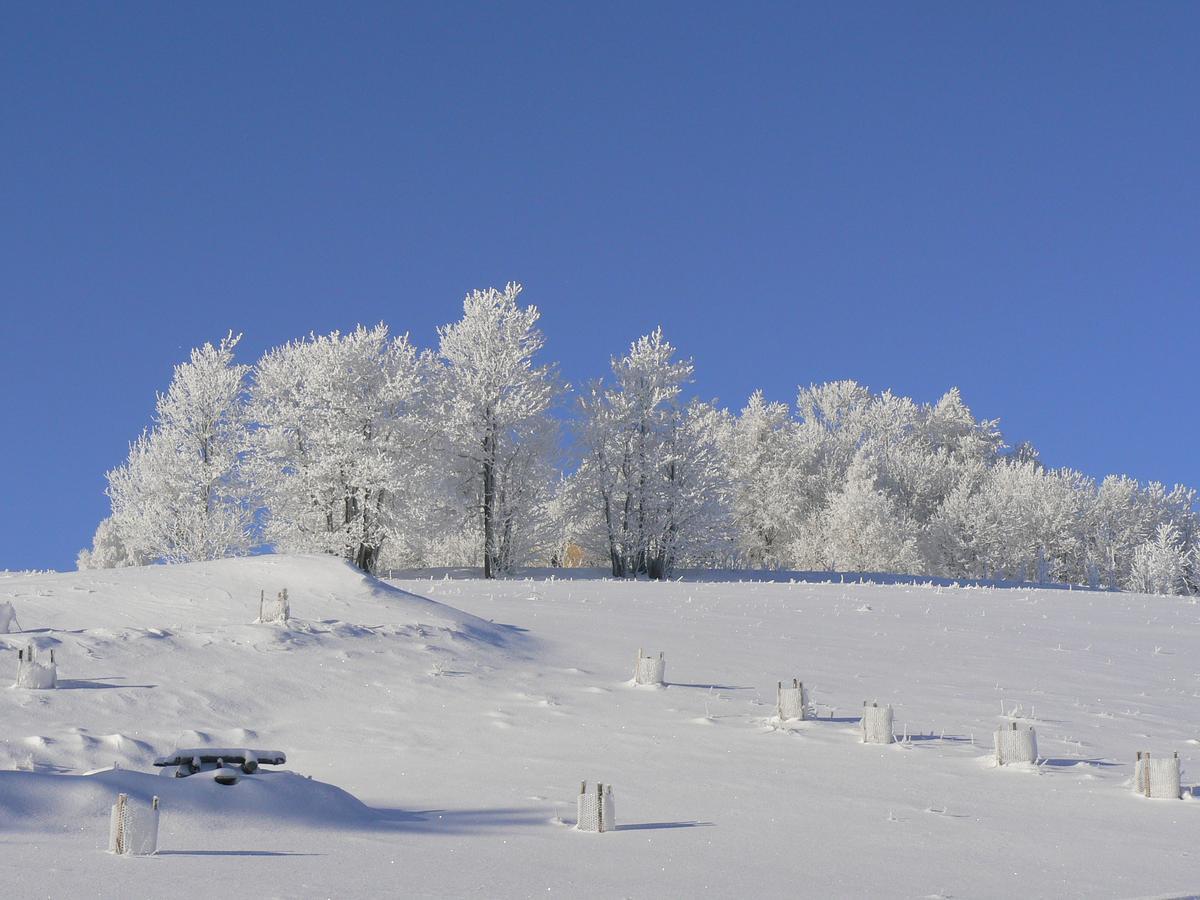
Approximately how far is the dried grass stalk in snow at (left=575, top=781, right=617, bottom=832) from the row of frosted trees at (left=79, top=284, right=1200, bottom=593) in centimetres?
2751

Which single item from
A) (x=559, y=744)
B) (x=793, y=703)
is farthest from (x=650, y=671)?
(x=559, y=744)

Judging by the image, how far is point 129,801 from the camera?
22.8 feet

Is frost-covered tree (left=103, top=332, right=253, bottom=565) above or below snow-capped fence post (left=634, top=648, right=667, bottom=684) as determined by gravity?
above

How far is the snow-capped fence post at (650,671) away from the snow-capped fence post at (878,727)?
338 cm

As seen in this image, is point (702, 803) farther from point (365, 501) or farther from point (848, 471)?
point (848, 471)

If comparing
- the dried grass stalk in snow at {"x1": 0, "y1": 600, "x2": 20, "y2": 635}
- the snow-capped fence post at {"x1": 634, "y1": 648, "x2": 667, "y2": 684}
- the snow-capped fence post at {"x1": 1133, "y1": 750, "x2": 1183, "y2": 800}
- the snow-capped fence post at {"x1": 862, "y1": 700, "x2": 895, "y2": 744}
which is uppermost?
the dried grass stalk in snow at {"x1": 0, "y1": 600, "x2": 20, "y2": 635}

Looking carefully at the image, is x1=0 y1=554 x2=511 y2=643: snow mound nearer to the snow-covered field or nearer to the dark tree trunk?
the snow-covered field

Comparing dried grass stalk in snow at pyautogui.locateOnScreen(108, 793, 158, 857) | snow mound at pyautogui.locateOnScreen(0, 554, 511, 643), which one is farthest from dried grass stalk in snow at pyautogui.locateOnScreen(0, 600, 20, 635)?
dried grass stalk in snow at pyautogui.locateOnScreen(108, 793, 158, 857)

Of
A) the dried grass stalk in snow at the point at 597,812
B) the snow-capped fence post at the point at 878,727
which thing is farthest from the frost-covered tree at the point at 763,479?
the dried grass stalk in snow at the point at 597,812

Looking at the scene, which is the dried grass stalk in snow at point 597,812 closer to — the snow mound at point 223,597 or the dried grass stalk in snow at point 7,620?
the snow mound at point 223,597

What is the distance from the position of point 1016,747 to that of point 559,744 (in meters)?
4.84

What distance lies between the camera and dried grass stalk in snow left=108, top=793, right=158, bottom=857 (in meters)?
6.82

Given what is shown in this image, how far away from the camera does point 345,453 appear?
119 ft

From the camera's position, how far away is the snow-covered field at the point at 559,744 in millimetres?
7293
